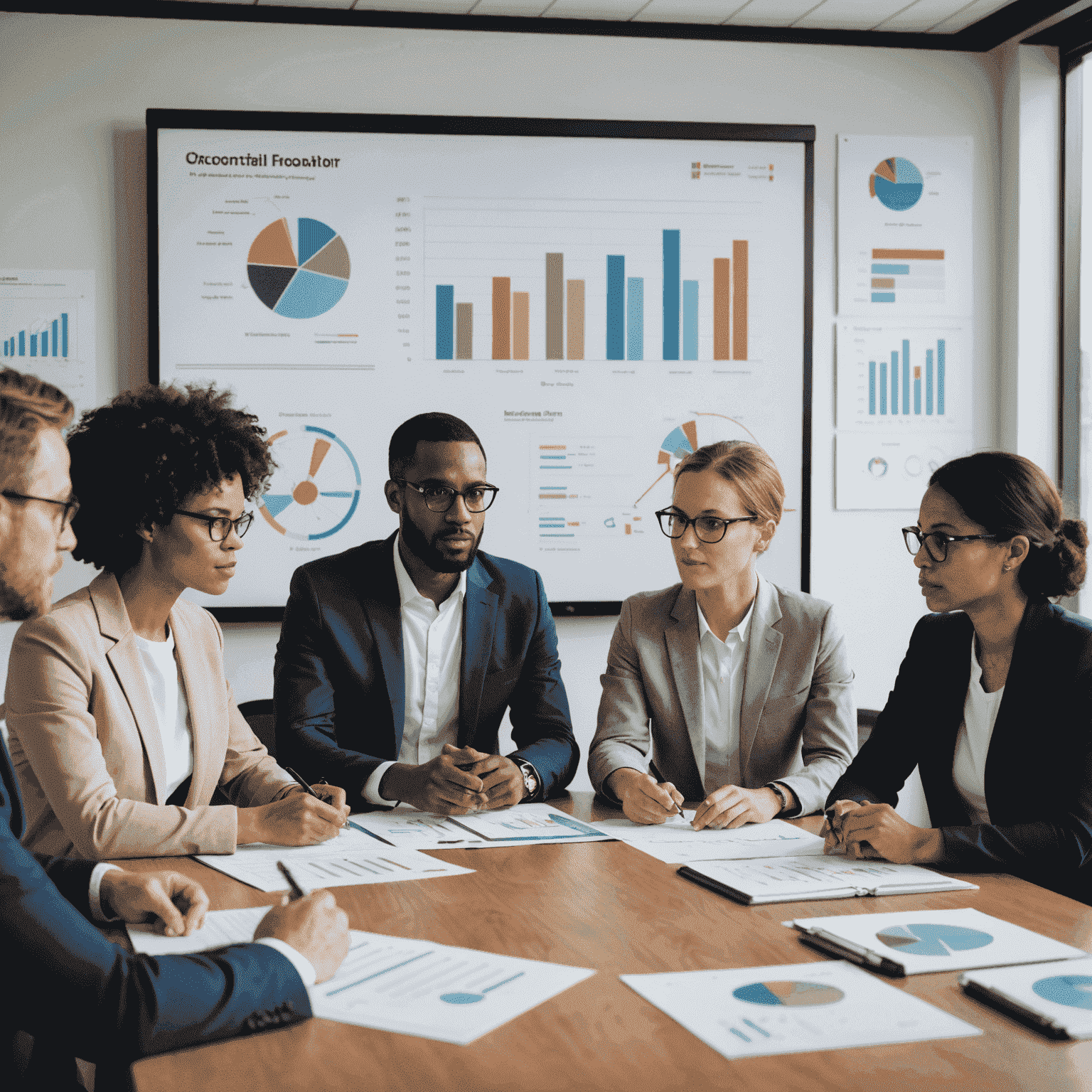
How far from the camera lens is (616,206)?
3775mm

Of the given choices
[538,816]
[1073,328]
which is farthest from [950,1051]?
[1073,328]

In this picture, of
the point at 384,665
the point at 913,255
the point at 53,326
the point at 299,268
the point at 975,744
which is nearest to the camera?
the point at 975,744

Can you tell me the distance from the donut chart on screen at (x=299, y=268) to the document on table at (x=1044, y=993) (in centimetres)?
292

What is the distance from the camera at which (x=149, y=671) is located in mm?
2129

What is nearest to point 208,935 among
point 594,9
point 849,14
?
point 594,9

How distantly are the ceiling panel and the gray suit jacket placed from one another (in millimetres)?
2159

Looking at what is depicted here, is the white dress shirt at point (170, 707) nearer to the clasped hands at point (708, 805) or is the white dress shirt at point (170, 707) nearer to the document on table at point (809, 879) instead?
the clasped hands at point (708, 805)

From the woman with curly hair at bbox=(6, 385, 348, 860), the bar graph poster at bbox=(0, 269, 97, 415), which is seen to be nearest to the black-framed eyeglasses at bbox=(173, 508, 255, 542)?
the woman with curly hair at bbox=(6, 385, 348, 860)

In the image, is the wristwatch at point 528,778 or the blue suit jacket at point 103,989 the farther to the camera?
the wristwatch at point 528,778

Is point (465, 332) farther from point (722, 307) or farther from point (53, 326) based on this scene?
point (53, 326)

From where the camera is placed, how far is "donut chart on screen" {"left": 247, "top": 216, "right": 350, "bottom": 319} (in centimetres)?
361

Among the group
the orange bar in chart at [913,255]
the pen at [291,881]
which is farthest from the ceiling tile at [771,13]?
the pen at [291,881]

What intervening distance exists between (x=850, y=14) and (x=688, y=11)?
1.77 feet

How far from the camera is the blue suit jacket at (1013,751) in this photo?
1839mm
